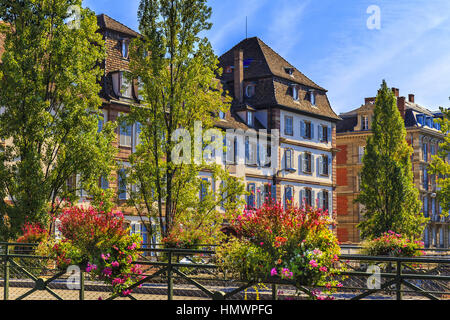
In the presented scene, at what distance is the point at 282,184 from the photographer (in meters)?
51.2

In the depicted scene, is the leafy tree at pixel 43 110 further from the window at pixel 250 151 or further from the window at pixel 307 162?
the window at pixel 307 162

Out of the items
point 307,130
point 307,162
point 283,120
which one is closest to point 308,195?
point 307,162

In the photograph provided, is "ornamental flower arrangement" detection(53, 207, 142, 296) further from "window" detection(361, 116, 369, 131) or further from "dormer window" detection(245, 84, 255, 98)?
"window" detection(361, 116, 369, 131)

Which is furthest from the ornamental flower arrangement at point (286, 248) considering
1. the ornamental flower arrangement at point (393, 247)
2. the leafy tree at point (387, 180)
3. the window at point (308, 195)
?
the window at point (308, 195)

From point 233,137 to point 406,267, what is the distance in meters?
26.1

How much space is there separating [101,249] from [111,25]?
2935 centimetres

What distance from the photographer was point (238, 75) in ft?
173

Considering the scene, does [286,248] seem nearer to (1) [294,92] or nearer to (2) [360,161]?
(1) [294,92]

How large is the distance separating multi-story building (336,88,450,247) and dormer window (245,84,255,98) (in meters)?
18.8

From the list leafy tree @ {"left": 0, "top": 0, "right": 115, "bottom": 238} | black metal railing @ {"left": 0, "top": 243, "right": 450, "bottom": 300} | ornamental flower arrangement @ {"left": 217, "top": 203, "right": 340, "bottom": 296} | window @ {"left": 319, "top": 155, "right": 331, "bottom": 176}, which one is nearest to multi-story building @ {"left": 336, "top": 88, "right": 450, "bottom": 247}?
window @ {"left": 319, "top": 155, "right": 331, "bottom": 176}

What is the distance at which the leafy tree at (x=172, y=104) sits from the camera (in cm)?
2484

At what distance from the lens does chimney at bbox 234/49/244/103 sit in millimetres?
52312

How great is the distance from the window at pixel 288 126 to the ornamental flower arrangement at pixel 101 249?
39677 millimetres

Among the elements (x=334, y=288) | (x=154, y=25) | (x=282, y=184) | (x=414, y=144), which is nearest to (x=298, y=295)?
(x=334, y=288)
